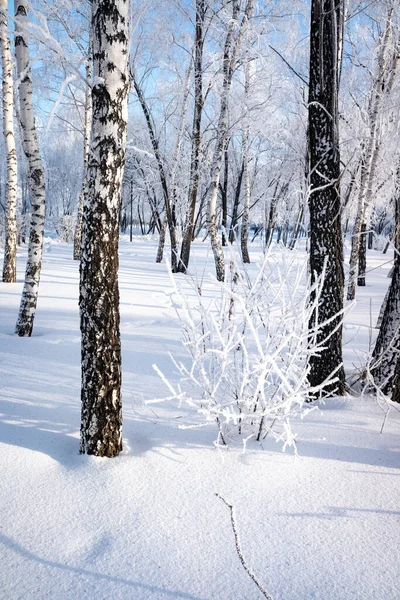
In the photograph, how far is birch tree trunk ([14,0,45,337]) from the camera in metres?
4.50

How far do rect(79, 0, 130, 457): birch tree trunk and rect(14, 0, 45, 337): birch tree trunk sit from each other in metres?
2.98

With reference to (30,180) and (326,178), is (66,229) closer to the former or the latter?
(30,180)

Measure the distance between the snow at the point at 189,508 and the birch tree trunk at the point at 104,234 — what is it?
0.86 ft

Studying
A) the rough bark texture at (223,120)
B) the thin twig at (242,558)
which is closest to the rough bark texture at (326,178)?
the thin twig at (242,558)

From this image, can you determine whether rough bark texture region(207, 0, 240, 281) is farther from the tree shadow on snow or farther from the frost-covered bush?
the frost-covered bush

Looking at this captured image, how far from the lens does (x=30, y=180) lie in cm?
459

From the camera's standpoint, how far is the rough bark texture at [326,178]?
2.98 m

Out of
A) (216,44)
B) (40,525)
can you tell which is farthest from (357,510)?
(216,44)

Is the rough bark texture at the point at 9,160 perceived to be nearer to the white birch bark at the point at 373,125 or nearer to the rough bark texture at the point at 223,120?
the rough bark texture at the point at 223,120

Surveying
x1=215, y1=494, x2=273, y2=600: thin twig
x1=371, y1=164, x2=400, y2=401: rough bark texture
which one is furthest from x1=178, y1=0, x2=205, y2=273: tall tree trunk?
x1=215, y1=494, x2=273, y2=600: thin twig

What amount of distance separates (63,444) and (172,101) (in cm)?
1332

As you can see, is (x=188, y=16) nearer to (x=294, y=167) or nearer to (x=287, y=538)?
(x=294, y=167)

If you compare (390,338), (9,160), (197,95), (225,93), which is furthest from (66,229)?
(390,338)

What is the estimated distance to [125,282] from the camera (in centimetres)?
902
